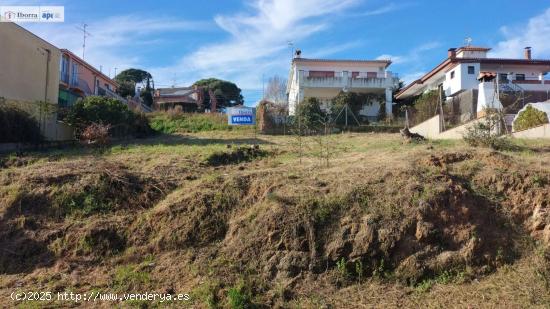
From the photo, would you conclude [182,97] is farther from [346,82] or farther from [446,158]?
[446,158]

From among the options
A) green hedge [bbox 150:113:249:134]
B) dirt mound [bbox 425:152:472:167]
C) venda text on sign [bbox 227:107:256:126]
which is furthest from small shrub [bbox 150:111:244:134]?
dirt mound [bbox 425:152:472:167]

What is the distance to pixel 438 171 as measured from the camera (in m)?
9.04

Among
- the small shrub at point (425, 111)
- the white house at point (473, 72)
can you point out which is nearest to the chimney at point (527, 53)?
the white house at point (473, 72)

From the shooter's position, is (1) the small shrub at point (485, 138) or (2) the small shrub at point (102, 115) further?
(2) the small shrub at point (102, 115)

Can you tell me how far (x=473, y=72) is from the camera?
104 feet

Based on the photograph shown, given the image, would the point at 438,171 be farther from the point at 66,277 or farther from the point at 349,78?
the point at 349,78

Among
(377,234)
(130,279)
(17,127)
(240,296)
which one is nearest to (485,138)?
(377,234)

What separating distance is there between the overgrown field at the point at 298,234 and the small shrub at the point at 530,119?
267 inches

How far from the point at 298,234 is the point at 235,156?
5.44m

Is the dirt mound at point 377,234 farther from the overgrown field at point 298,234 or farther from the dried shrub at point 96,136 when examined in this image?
the dried shrub at point 96,136

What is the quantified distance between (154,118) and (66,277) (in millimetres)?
17557

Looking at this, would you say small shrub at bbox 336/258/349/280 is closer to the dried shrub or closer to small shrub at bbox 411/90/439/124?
the dried shrub

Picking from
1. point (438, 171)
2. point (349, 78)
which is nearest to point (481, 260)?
point (438, 171)

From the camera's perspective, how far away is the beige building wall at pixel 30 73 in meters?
17.1
